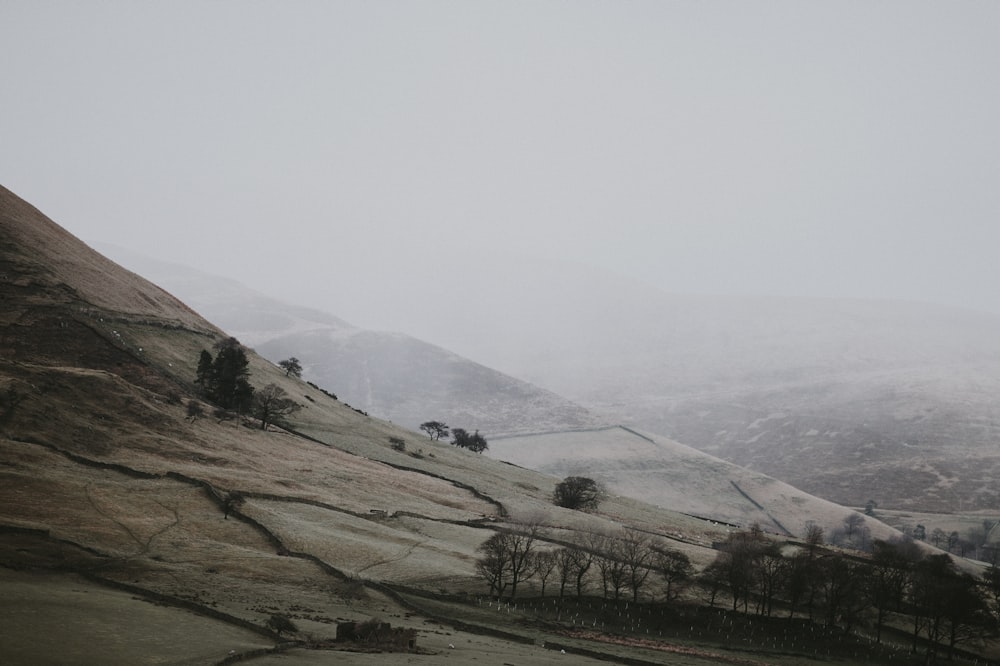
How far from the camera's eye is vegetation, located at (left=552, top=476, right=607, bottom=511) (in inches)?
5098

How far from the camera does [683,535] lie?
118812 mm

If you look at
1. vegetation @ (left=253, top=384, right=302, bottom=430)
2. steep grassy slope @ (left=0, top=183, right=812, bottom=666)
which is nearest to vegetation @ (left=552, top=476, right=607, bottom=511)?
steep grassy slope @ (left=0, top=183, right=812, bottom=666)

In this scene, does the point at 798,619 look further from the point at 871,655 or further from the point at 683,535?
the point at 683,535

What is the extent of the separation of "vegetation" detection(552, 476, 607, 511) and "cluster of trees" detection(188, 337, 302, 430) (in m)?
53.8

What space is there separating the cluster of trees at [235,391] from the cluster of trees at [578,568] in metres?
62.1

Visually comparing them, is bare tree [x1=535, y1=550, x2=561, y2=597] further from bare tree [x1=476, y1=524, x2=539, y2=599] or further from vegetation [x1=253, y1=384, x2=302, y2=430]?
vegetation [x1=253, y1=384, x2=302, y2=430]

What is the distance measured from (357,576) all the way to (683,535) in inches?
2771

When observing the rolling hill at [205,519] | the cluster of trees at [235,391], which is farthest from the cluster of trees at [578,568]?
the cluster of trees at [235,391]

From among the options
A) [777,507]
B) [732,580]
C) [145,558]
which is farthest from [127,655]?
[777,507]

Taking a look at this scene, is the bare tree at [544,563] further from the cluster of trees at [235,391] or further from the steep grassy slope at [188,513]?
the cluster of trees at [235,391]

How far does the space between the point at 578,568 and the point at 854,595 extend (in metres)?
31.6

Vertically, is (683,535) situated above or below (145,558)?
above

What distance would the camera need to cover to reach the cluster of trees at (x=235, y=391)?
12781 centimetres

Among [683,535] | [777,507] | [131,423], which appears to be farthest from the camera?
[777,507]
